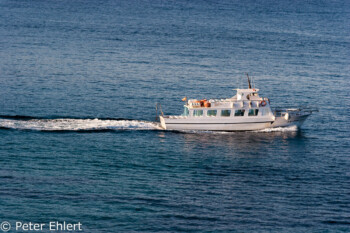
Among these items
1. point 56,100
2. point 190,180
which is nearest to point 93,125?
point 56,100

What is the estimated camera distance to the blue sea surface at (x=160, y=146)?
63.7m

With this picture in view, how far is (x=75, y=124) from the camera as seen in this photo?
90875 mm

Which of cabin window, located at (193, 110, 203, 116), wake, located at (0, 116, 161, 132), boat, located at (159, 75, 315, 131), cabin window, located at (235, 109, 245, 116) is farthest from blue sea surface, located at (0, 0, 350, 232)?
cabin window, located at (235, 109, 245, 116)

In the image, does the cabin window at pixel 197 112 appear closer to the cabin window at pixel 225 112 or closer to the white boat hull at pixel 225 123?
the white boat hull at pixel 225 123

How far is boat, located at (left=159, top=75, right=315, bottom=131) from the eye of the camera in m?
91.1

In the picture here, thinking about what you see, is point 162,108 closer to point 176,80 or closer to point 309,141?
point 176,80

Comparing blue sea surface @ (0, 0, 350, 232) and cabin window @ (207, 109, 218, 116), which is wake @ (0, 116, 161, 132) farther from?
cabin window @ (207, 109, 218, 116)

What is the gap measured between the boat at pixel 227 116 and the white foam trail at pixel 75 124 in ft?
Result: 12.9

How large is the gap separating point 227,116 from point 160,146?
1379 centimetres

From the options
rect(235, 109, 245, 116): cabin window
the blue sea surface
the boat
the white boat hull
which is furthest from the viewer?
rect(235, 109, 245, 116): cabin window

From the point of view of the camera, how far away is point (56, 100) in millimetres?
103938

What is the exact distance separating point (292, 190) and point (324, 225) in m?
9.18

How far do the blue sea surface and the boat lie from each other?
156 cm

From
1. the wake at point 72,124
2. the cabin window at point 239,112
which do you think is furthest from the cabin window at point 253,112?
Answer: the wake at point 72,124
